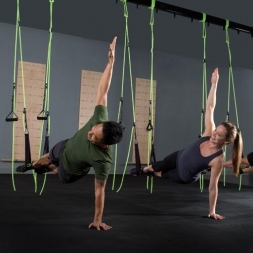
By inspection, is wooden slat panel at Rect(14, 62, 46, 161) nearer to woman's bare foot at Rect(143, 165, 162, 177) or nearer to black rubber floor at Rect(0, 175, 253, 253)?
black rubber floor at Rect(0, 175, 253, 253)

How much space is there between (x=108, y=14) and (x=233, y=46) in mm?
2859

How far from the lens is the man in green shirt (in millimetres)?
2707

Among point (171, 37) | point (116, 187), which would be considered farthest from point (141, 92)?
point (116, 187)

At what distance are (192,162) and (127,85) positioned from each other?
4.86 metres

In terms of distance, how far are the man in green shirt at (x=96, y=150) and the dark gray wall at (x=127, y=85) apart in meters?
4.31

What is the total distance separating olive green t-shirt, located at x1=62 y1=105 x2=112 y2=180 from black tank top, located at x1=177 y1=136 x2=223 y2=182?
3.21 feet

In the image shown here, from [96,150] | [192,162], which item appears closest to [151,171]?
[192,162]

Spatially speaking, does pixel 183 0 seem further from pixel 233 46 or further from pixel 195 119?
pixel 195 119

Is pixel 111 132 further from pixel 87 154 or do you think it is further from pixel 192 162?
pixel 192 162

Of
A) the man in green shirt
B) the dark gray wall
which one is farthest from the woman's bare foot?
the dark gray wall

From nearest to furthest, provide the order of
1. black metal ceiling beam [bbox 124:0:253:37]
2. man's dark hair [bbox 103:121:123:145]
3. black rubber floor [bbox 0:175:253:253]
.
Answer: man's dark hair [bbox 103:121:123:145], black rubber floor [bbox 0:175:253:253], black metal ceiling beam [bbox 124:0:253:37]

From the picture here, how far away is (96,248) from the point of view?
8.84ft

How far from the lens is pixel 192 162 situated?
3.59 metres

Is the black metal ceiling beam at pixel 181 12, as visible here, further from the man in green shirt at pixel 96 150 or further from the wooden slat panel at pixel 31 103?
the wooden slat panel at pixel 31 103
